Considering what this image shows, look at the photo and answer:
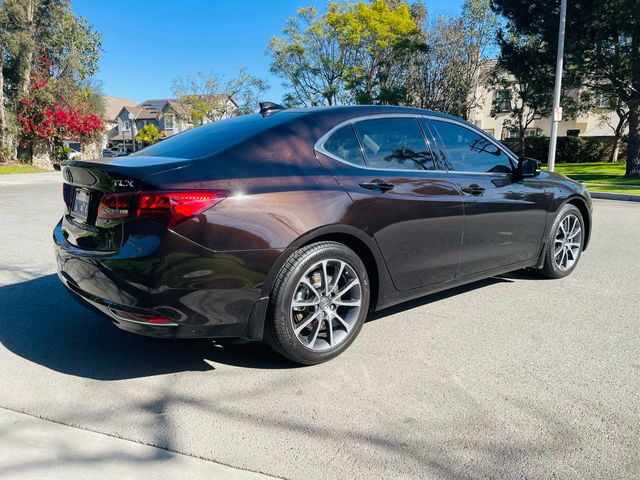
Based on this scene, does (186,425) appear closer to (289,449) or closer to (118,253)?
(289,449)

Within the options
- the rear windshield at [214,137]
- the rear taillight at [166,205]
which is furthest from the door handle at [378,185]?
the rear taillight at [166,205]

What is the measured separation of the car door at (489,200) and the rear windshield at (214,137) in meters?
1.39

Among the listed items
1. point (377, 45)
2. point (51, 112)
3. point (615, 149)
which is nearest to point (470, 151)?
point (377, 45)

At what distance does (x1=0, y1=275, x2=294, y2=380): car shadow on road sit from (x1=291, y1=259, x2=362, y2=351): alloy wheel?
0.29 meters

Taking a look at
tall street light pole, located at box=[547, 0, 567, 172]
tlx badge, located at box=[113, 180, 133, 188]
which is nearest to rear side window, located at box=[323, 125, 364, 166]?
tlx badge, located at box=[113, 180, 133, 188]

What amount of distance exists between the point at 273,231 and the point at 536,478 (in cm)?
175

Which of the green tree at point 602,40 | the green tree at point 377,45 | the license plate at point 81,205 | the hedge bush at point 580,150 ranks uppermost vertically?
the green tree at point 377,45

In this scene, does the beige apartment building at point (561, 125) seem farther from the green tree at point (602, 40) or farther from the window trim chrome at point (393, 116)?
the window trim chrome at point (393, 116)

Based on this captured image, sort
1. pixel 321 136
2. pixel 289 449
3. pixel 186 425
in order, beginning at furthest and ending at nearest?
pixel 321 136, pixel 186 425, pixel 289 449

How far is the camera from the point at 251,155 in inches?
116

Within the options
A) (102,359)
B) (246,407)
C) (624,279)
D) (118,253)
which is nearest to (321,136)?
(118,253)

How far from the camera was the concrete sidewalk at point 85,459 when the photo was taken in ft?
7.01

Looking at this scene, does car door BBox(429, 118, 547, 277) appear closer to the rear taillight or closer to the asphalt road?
the asphalt road

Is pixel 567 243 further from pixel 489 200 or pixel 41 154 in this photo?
pixel 41 154
